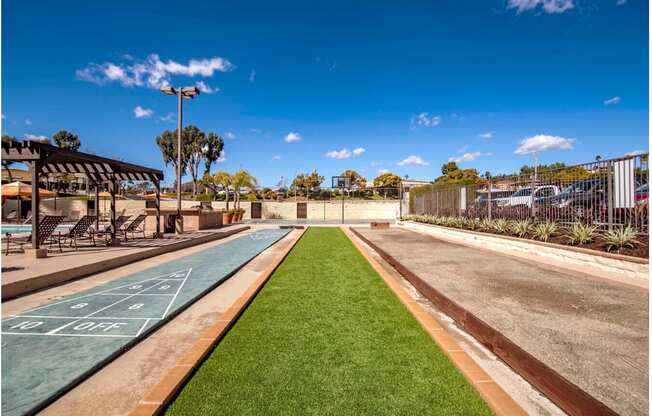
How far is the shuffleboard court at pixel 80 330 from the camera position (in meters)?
2.71

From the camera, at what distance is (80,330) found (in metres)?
3.87

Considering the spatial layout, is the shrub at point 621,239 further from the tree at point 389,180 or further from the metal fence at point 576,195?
the tree at point 389,180

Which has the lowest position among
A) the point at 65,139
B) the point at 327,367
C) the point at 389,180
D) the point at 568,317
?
the point at 327,367

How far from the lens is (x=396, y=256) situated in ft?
29.0

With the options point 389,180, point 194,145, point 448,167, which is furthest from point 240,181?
point 448,167

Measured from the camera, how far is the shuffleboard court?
2705mm

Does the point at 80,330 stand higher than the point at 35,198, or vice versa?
the point at 35,198

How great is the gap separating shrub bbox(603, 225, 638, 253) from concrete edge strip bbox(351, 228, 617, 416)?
16.0 ft

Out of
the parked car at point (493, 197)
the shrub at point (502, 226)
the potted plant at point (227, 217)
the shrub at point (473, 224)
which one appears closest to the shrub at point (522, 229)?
the shrub at point (502, 226)

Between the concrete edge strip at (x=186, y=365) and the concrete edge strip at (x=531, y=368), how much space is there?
9.91ft

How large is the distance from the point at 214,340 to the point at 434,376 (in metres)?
2.33

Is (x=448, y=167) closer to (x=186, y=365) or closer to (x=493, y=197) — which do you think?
(x=493, y=197)

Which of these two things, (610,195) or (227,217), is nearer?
(610,195)

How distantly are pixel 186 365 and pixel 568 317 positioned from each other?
176 inches
